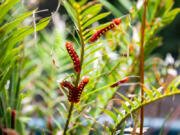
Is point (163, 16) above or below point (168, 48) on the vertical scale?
below

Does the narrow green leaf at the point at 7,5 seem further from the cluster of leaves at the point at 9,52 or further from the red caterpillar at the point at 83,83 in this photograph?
the red caterpillar at the point at 83,83

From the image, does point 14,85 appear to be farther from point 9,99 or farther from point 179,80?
point 179,80

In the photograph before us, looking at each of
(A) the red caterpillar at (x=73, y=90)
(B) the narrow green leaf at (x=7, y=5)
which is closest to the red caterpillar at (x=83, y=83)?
(A) the red caterpillar at (x=73, y=90)

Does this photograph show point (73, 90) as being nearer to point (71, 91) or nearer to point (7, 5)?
point (71, 91)

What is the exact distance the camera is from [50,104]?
1.71 ft

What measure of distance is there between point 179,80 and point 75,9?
0.47 feet

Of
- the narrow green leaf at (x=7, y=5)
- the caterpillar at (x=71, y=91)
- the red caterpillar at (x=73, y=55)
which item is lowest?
the caterpillar at (x=71, y=91)

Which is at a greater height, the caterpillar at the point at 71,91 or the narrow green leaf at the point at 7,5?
the narrow green leaf at the point at 7,5

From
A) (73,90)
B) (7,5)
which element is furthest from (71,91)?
(7,5)

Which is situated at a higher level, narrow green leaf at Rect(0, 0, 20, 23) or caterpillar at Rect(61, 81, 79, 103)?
narrow green leaf at Rect(0, 0, 20, 23)

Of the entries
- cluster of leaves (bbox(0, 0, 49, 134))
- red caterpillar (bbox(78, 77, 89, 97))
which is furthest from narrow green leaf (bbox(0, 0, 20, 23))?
red caterpillar (bbox(78, 77, 89, 97))

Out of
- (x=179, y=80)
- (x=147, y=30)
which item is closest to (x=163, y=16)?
(x=147, y=30)

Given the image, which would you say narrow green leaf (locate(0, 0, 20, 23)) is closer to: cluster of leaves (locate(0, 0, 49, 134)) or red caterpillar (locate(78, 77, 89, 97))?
cluster of leaves (locate(0, 0, 49, 134))

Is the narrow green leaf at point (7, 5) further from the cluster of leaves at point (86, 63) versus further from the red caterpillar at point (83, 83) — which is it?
the red caterpillar at point (83, 83)
